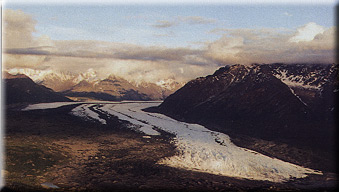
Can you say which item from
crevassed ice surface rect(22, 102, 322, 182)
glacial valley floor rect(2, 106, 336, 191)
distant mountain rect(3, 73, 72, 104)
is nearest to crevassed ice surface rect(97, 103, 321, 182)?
crevassed ice surface rect(22, 102, 322, 182)

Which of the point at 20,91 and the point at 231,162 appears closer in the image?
the point at 231,162

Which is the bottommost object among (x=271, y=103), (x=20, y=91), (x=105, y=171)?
(x=105, y=171)

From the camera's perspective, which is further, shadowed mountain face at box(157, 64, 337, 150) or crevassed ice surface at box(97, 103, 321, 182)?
shadowed mountain face at box(157, 64, 337, 150)

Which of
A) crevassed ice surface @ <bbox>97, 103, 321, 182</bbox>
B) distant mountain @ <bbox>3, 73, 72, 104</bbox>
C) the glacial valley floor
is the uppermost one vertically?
distant mountain @ <bbox>3, 73, 72, 104</bbox>

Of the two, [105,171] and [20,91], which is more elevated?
[20,91]

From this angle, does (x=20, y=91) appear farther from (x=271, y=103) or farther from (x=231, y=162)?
(x=231, y=162)

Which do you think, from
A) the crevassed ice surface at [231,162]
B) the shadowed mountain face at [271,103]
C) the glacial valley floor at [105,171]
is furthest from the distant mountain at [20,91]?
the crevassed ice surface at [231,162]

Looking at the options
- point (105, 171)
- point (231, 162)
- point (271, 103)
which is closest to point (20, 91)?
point (105, 171)

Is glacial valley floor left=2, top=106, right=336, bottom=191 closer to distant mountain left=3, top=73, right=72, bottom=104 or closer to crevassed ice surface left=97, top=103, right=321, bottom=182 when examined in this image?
crevassed ice surface left=97, top=103, right=321, bottom=182
